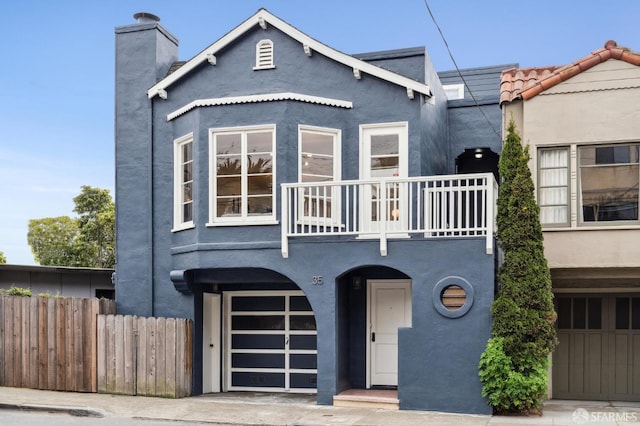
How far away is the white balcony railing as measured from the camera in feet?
40.1

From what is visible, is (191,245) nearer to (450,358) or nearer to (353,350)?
(353,350)

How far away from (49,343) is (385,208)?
7466 millimetres

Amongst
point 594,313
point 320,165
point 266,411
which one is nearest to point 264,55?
point 320,165

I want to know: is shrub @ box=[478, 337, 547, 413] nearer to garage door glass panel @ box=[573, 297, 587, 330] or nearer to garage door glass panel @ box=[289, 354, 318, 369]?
garage door glass panel @ box=[573, 297, 587, 330]

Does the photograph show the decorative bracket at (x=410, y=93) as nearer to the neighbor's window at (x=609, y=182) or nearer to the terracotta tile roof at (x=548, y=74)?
the terracotta tile roof at (x=548, y=74)

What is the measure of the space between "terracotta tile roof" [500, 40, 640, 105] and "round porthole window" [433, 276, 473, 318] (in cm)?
412

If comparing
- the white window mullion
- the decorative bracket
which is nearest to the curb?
Answer: the white window mullion

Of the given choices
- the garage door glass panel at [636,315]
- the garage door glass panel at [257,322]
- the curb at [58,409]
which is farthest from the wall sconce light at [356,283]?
the garage door glass panel at [636,315]

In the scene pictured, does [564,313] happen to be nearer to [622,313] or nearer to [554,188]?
[622,313]

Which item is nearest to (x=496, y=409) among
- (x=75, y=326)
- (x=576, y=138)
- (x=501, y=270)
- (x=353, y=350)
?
(x=501, y=270)

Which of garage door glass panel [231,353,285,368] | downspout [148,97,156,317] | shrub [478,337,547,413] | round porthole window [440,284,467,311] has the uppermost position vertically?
downspout [148,97,156,317]

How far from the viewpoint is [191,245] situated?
46.8ft

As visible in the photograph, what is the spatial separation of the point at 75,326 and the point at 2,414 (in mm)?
2560

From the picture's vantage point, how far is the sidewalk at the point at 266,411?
37.6 ft
